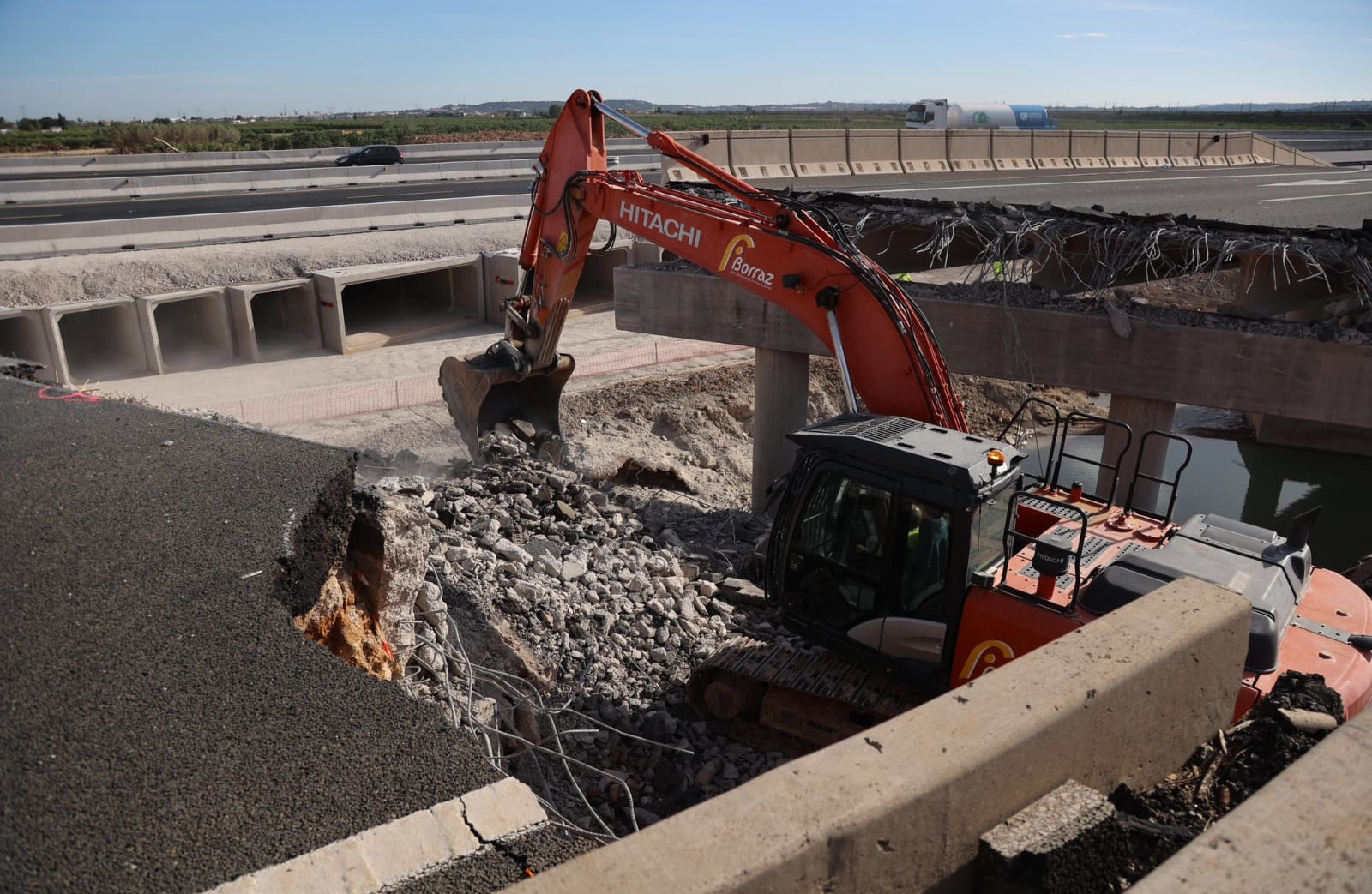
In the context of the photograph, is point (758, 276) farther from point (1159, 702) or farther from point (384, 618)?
point (1159, 702)

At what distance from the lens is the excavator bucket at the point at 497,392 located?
38.5 ft

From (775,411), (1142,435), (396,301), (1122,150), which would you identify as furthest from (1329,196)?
(396,301)

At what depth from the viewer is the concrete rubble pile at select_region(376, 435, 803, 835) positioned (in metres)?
7.12

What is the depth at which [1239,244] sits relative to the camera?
38.0ft

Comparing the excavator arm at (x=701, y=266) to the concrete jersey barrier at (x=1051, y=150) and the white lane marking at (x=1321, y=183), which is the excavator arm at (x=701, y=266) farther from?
the white lane marking at (x=1321, y=183)

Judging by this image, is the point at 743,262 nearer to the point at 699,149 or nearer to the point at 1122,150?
the point at 699,149

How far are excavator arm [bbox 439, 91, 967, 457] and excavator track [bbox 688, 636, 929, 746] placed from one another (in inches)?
90.8

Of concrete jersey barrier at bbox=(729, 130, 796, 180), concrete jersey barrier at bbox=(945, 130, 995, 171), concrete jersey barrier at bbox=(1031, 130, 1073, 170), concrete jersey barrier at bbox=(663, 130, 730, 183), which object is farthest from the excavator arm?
concrete jersey barrier at bbox=(1031, 130, 1073, 170)

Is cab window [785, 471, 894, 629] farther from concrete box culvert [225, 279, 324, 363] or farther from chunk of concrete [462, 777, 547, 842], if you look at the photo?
concrete box culvert [225, 279, 324, 363]

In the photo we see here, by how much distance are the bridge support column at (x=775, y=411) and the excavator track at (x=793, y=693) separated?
703 cm

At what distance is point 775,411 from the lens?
15047 millimetres

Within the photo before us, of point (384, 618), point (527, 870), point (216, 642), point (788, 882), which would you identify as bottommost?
point (384, 618)

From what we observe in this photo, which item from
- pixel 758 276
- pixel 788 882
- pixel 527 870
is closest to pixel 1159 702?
pixel 788 882

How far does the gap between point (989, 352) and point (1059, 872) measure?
10.8 metres
